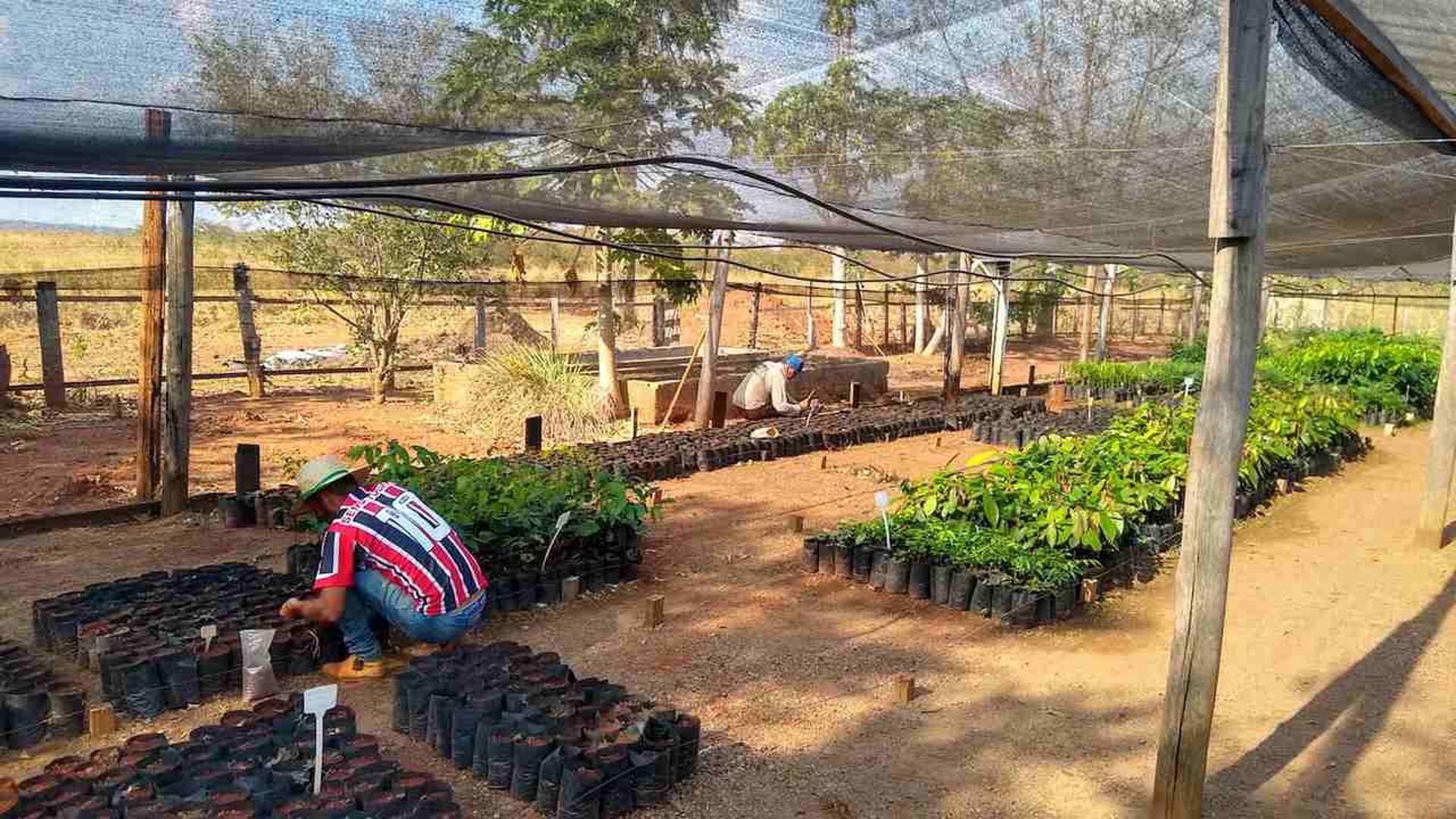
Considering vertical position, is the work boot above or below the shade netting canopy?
below

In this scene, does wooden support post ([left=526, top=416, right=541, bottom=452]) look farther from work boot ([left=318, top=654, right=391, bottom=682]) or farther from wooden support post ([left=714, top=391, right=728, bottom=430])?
work boot ([left=318, top=654, right=391, bottom=682])

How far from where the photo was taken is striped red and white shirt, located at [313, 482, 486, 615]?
12.5 feet

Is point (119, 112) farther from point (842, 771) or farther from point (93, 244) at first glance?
point (93, 244)

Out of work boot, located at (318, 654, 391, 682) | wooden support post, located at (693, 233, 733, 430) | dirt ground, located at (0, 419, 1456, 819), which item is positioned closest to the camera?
dirt ground, located at (0, 419, 1456, 819)

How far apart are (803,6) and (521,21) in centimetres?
97

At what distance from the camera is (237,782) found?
279cm

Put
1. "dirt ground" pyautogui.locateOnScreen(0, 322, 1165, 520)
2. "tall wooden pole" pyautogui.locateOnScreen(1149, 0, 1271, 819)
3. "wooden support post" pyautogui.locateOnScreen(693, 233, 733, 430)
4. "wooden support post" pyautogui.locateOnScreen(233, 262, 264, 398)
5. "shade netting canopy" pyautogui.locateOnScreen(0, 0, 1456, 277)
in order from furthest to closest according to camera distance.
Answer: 1. "wooden support post" pyautogui.locateOnScreen(233, 262, 264, 398)
2. "wooden support post" pyautogui.locateOnScreen(693, 233, 733, 430)
3. "dirt ground" pyautogui.locateOnScreen(0, 322, 1165, 520)
4. "shade netting canopy" pyautogui.locateOnScreen(0, 0, 1456, 277)
5. "tall wooden pole" pyautogui.locateOnScreen(1149, 0, 1271, 819)

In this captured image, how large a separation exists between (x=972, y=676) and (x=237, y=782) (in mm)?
2823

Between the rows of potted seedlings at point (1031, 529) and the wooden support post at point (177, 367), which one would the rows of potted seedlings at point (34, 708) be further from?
the rows of potted seedlings at point (1031, 529)

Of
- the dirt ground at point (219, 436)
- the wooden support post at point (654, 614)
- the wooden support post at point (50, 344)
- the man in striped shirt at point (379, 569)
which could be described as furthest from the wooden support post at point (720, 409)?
the man in striped shirt at point (379, 569)

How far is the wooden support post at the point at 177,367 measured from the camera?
6.53 meters

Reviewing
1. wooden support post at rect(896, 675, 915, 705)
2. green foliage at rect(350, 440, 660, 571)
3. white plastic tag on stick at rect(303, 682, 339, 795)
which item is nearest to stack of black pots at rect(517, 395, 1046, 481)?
green foliage at rect(350, 440, 660, 571)

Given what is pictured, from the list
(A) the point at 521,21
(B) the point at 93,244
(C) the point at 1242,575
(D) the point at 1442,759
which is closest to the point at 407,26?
(A) the point at 521,21

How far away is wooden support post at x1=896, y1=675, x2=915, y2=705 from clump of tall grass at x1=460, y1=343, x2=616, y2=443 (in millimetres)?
6552
